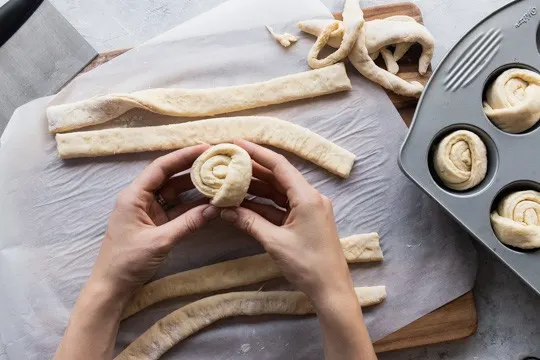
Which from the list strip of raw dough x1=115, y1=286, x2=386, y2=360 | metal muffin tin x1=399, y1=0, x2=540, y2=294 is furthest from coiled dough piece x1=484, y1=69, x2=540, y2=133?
strip of raw dough x1=115, y1=286, x2=386, y2=360

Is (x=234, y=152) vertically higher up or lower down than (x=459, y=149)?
higher up

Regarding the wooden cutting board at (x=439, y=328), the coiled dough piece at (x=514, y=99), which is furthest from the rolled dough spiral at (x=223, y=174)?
the coiled dough piece at (x=514, y=99)

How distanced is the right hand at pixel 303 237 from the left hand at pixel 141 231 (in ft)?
0.56

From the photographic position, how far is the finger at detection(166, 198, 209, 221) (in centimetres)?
212

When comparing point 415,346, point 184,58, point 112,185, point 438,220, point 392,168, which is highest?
point 184,58

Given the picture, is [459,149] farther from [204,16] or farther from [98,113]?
[98,113]

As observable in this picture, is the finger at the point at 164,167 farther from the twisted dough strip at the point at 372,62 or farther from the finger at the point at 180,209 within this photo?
the twisted dough strip at the point at 372,62

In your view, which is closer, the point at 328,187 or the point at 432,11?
the point at 328,187

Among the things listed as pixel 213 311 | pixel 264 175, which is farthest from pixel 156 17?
pixel 213 311

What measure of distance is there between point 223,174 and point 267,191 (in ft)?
1.12

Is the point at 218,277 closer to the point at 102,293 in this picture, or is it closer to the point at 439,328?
the point at 102,293

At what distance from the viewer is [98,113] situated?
215 centimetres

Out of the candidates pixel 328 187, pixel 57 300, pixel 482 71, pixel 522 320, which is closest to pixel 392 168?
pixel 328 187

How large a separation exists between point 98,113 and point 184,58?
419 mm
